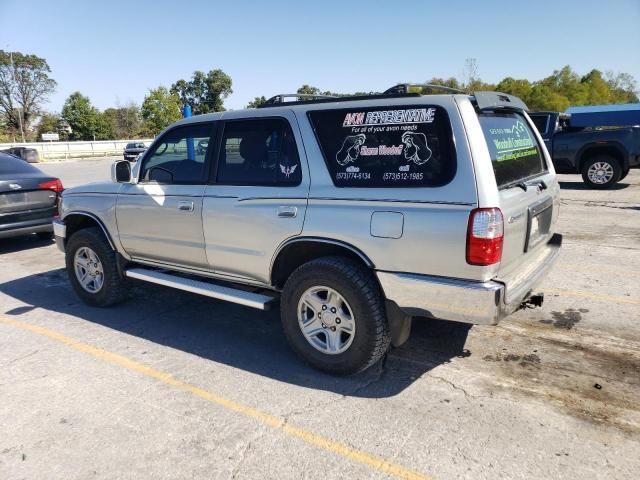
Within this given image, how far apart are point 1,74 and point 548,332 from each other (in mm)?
83348

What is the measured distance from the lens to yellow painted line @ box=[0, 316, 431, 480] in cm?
256

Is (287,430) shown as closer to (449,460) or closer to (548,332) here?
(449,460)

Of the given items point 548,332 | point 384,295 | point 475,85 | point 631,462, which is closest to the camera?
point 631,462

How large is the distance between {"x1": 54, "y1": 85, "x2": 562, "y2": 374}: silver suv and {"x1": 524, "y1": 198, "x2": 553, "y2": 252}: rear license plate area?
2cm

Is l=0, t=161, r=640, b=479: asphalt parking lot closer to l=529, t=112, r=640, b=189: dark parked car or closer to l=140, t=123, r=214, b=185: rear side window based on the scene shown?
l=140, t=123, r=214, b=185: rear side window

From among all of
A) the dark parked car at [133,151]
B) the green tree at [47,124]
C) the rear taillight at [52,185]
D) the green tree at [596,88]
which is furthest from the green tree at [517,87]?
the green tree at [47,124]

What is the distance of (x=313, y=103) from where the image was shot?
362 centimetres

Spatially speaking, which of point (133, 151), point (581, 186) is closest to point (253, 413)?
point (581, 186)

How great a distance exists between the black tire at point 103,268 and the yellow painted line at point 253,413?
608 millimetres

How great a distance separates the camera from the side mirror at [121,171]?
453cm

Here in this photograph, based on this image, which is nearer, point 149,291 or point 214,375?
point 214,375

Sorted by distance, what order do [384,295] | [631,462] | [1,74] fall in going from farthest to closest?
[1,74], [384,295], [631,462]

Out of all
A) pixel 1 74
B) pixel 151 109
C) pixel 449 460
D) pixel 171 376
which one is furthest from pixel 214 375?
pixel 1 74

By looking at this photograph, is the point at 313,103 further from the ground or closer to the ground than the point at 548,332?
further from the ground
